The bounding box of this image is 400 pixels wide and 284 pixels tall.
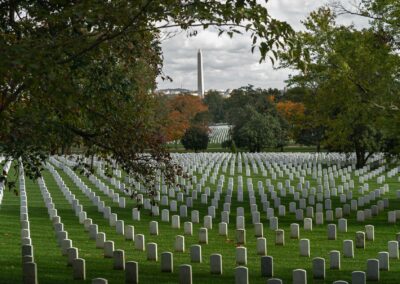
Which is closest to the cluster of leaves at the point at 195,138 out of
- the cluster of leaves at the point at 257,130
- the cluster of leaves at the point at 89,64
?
the cluster of leaves at the point at 257,130

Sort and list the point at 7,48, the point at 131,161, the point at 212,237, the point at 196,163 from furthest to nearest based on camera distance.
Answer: the point at 196,163
the point at 212,237
the point at 131,161
the point at 7,48

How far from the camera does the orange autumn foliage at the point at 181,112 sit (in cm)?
6538

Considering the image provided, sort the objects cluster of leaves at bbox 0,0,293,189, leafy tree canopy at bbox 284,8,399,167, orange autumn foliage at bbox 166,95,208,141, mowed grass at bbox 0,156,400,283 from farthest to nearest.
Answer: orange autumn foliage at bbox 166,95,208,141 → leafy tree canopy at bbox 284,8,399,167 → mowed grass at bbox 0,156,400,283 → cluster of leaves at bbox 0,0,293,189

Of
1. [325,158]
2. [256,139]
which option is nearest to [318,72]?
[325,158]

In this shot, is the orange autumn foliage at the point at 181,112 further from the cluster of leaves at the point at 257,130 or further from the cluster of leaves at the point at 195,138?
the cluster of leaves at the point at 257,130

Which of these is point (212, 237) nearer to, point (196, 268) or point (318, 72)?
point (196, 268)

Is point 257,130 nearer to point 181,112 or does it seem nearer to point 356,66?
point 181,112

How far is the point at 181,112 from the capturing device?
256 feet

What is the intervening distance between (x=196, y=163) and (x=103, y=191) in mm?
12726

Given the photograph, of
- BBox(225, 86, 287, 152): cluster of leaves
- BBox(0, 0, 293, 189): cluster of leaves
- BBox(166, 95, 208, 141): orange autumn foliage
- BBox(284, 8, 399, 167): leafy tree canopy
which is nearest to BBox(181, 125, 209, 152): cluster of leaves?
BBox(166, 95, 208, 141): orange autumn foliage

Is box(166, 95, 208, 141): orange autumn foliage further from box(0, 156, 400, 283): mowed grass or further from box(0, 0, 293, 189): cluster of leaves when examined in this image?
box(0, 0, 293, 189): cluster of leaves

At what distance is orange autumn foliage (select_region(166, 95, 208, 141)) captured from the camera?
65.4 m

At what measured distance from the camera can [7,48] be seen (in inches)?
271

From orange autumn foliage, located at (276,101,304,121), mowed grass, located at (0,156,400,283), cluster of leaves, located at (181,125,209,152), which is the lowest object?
mowed grass, located at (0,156,400,283)
